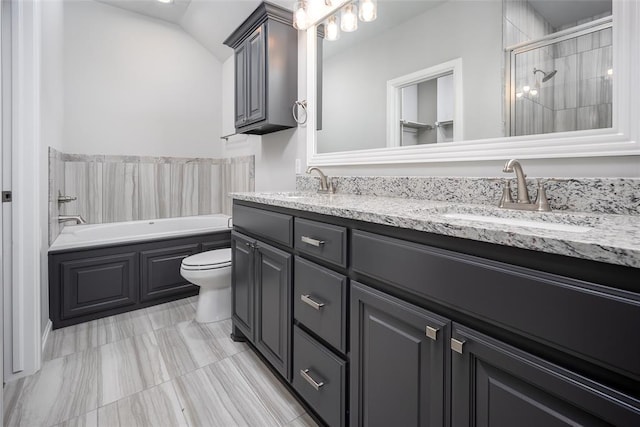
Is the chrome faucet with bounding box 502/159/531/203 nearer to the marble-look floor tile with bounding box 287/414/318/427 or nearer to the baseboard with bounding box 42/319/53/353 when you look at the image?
the marble-look floor tile with bounding box 287/414/318/427

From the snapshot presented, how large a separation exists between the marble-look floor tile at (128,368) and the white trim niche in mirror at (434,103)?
173cm

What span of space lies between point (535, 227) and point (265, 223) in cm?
111

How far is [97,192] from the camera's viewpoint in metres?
3.02

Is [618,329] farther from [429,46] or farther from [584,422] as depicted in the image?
[429,46]

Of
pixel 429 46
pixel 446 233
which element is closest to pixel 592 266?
pixel 446 233

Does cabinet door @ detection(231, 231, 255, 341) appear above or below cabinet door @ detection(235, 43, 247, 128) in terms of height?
below

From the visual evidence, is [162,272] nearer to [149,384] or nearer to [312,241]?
[149,384]

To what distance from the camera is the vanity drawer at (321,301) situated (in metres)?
1.12

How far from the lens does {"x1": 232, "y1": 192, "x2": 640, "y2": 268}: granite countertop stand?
0.54m

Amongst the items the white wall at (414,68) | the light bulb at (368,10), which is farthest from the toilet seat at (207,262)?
the light bulb at (368,10)

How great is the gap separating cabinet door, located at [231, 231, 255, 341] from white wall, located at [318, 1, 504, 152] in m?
0.84

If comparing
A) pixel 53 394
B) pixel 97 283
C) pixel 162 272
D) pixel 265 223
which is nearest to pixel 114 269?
pixel 97 283

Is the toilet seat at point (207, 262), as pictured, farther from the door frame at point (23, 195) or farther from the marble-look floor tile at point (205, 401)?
the door frame at point (23, 195)

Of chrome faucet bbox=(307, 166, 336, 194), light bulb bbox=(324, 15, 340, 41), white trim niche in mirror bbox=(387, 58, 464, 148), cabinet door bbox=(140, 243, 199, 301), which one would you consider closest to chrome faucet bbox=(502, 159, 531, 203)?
white trim niche in mirror bbox=(387, 58, 464, 148)
